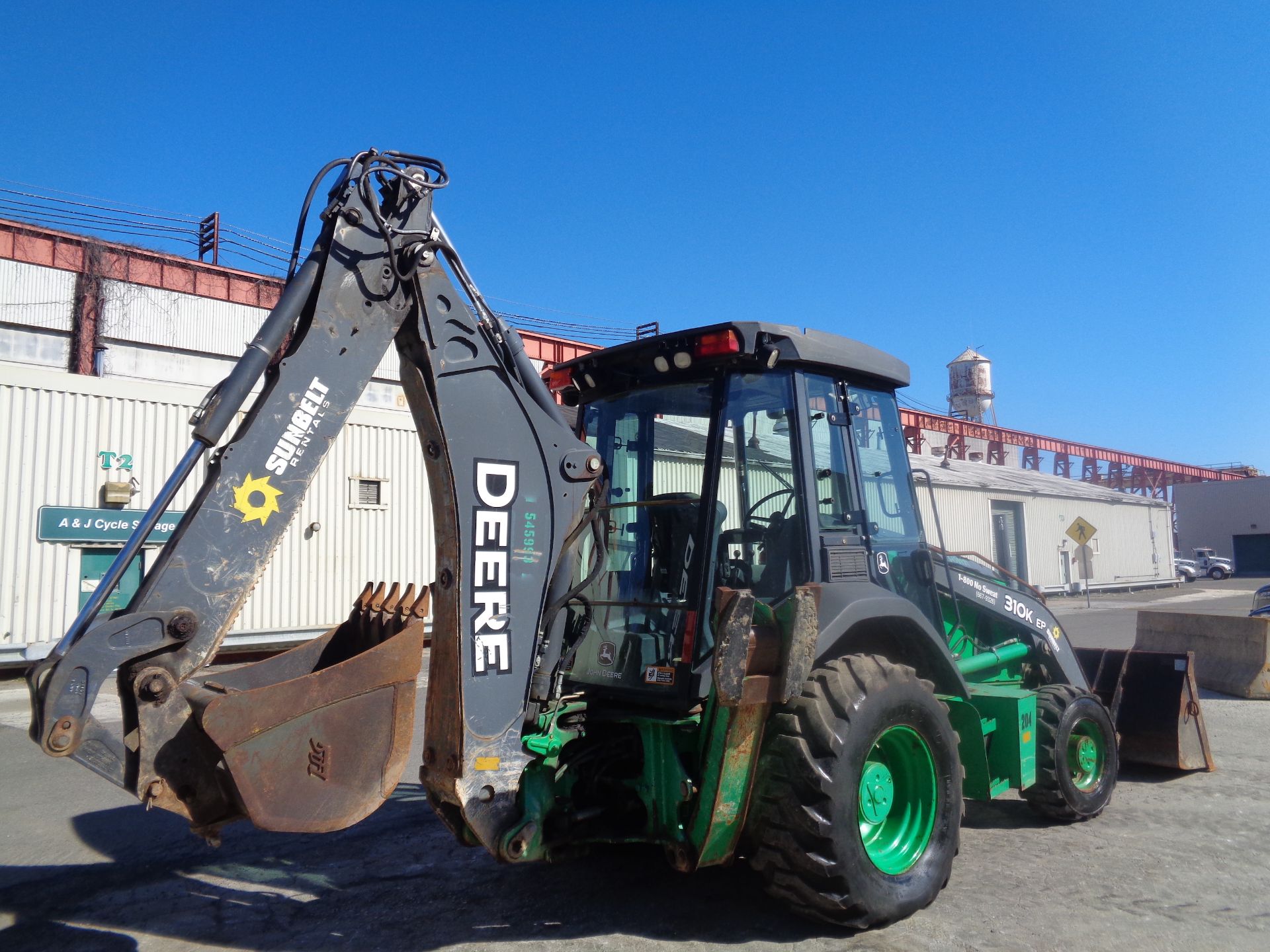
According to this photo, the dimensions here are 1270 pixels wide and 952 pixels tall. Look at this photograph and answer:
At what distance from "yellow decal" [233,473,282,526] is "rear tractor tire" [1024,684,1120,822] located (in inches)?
173

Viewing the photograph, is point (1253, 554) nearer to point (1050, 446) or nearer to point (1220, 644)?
point (1050, 446)

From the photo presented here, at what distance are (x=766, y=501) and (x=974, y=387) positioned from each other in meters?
52.2

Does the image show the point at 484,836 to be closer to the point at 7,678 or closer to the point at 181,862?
the point at 181,862

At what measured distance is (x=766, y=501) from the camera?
14.1ft

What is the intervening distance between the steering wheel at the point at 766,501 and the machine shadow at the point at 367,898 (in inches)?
68.4

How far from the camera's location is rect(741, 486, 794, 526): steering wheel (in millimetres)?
4242

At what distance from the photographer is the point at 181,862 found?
16.2 feet

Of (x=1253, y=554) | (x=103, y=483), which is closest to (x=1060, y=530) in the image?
(x=103, y=483)

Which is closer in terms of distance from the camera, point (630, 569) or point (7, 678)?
point (630, 569)

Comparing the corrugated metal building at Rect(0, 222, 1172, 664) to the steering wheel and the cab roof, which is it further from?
the cab roof

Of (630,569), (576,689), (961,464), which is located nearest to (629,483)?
(630,569)

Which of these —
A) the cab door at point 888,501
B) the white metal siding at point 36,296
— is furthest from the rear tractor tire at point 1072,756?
the white metal siding at point 36,296

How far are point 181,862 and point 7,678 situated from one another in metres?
9.62

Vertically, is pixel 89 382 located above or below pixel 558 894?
above
